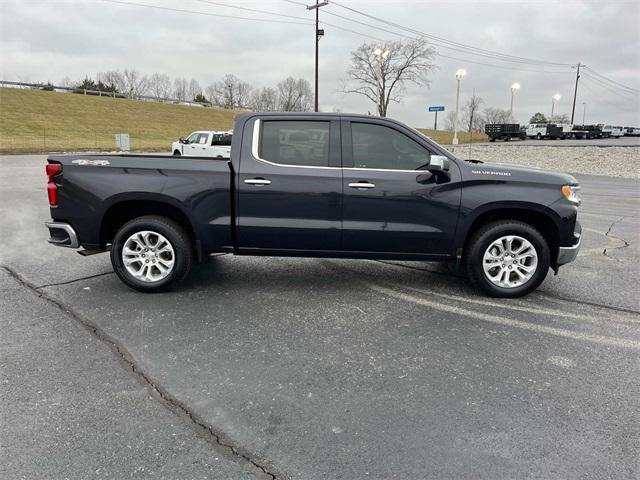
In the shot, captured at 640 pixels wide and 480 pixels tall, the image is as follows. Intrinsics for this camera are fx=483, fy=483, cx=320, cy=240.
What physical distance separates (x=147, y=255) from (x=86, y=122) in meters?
57.9

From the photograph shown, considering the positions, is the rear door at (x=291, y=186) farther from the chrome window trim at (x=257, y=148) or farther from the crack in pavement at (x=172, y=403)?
the crack in pavement at (x=172, y=403)

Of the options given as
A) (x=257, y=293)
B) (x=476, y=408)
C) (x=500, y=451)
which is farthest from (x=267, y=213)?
(x=500, y=451)

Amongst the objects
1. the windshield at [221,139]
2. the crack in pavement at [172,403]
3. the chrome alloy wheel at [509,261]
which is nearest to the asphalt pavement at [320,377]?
the crack in pavement at [172,403]

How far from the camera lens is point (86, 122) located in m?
55.4

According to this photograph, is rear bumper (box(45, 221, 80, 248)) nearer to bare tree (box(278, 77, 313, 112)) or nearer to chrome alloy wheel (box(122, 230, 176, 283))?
chrome alloy wheel (box(122, 230, 176, 283))

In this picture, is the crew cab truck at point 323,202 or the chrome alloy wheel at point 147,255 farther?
the chrome alloy wheel at point 147,255

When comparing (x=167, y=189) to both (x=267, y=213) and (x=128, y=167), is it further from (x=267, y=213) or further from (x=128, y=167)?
(x=267, y=213)

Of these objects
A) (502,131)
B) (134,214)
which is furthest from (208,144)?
(502,131)

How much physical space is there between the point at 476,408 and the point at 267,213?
9.01ft

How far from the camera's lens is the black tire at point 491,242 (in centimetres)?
492

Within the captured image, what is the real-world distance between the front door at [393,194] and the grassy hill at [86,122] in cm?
3317

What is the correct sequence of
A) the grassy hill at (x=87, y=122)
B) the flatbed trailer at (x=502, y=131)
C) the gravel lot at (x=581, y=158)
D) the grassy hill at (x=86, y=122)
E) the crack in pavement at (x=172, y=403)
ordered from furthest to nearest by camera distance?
the flatbed trailer at (x=502, y=131) < the grassy hill at (x=86, y=122) < the grassy hill at (x=87, y=122) < the gravel lot at (x=581, y=158) < the crack in pavement at (x=172, y=403)

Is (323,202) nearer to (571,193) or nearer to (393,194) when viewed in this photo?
(393,194)

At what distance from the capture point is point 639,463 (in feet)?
8.27
